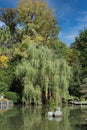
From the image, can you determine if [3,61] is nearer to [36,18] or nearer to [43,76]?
[43,76]

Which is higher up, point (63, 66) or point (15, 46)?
point (15, 46)

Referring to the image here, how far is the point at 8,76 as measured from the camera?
34.1 m

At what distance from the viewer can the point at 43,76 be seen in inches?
1186

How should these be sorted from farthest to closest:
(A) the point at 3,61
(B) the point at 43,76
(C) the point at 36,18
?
(C) the point at 36,18, (A) the point at 3,61, (B) the point at 43,76

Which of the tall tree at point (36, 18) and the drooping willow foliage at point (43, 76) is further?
the tall tree at point (36, 18)

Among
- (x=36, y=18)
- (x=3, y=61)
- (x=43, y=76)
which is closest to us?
(x=43, y=76)

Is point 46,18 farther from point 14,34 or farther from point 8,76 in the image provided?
point 8,76

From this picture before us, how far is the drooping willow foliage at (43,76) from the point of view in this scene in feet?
98.7

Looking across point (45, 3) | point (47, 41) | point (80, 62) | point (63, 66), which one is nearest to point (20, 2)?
point (45, 3)

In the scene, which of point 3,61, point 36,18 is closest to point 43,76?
point 3,61

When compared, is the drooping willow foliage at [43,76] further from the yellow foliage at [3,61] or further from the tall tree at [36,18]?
the tall tree at [36,18]

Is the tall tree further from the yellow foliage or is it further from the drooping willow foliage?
the drooping willow foliage

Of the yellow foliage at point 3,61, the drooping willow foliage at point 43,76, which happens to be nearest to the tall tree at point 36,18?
the yellow foliage at point 3,61

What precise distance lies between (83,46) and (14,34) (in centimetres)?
1274
